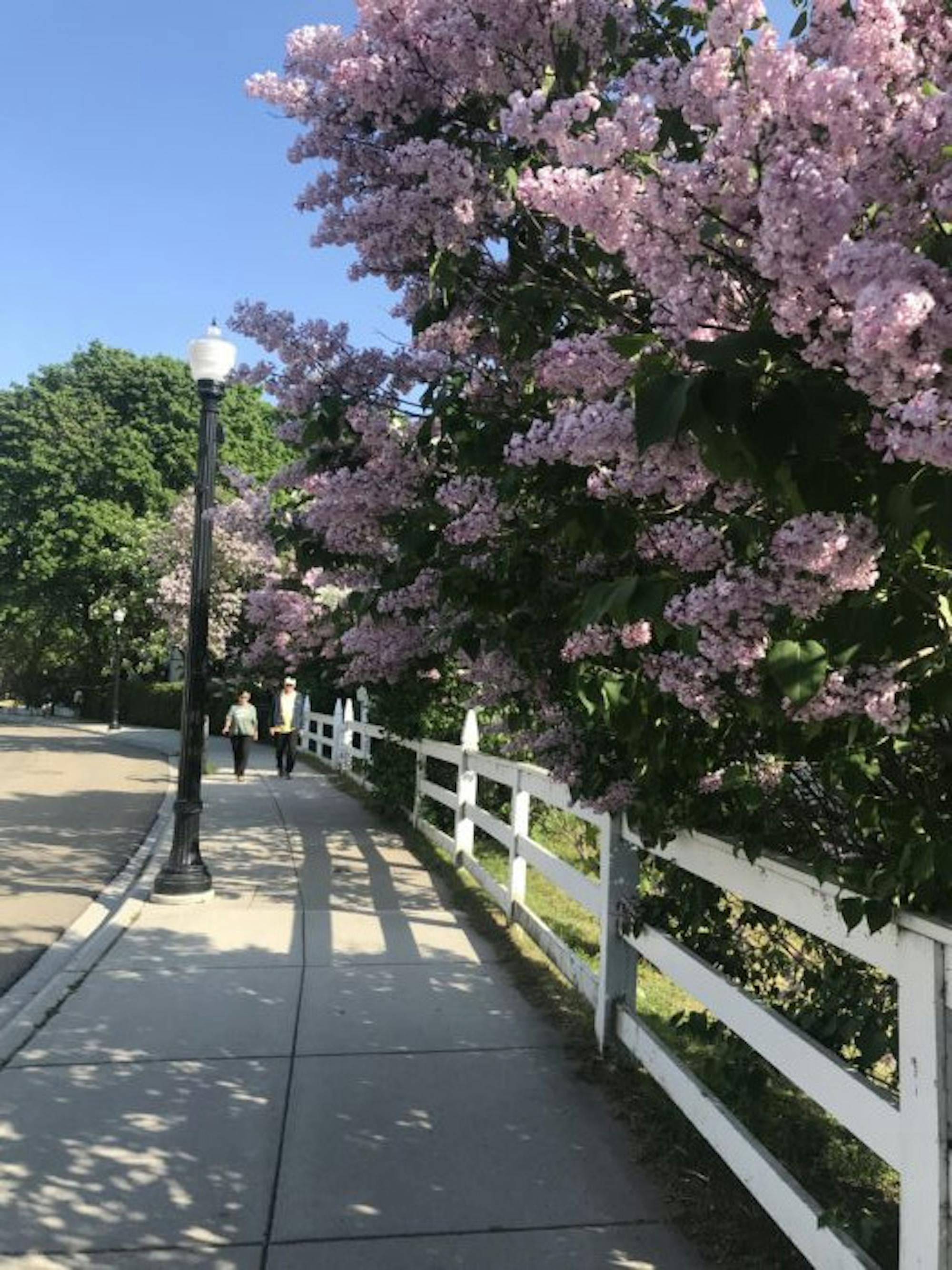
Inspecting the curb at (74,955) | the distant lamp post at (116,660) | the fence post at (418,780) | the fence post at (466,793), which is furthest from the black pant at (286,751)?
the distant lamp post at (116,660)

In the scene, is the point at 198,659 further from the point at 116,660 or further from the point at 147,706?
the point at 147,706

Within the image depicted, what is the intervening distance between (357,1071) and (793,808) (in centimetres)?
259

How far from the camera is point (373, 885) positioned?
8.75 metres

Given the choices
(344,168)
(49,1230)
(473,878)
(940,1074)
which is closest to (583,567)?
(940,1074)

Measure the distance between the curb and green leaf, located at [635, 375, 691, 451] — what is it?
15.0 ft

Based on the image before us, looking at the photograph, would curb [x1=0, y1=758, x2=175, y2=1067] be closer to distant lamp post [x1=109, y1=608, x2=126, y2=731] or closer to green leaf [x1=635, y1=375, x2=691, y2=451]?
green leaf [x1=635, y1=375, x2=691, y2=451]

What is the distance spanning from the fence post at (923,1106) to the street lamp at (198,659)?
6.63 metres

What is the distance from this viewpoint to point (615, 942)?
470 cm

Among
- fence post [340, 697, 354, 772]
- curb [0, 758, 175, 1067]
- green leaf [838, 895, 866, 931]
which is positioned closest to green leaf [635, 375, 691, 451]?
green leaf [838, 895, 866, 931]

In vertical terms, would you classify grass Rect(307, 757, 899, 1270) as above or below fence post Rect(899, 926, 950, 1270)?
below

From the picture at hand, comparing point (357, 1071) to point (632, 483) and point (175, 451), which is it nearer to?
point (632, 483)

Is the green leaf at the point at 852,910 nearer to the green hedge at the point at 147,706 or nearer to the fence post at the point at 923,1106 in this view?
the fence post at the point at 923,1106

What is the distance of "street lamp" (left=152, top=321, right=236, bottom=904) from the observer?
8.26m

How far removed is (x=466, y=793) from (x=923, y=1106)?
275 inches
